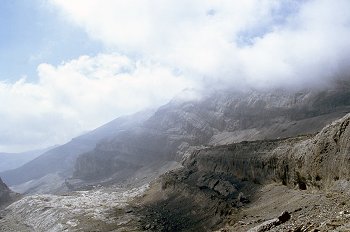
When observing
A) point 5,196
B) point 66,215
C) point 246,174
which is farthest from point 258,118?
point 246,174

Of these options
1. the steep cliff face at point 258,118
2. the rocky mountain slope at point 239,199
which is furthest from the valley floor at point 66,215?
the steep cliff face at point 258,118

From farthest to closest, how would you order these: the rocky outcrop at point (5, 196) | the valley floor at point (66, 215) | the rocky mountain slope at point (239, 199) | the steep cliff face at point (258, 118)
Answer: the steep cliff face at point (258, 118) < the rocky outcrop at point (5, 196) < the valley floor at point (66, 215) < the rocky mountain slope at point (239, 199)

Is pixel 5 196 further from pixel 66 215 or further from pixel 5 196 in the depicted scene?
pixel 66 215

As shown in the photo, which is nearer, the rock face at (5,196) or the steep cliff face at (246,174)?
the steep cliff face at (246,174)

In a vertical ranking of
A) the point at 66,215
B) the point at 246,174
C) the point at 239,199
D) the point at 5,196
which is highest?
the point at 5,196

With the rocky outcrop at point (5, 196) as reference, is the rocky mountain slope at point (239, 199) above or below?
below

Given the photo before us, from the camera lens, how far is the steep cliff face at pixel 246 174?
4220cm

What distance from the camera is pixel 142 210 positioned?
3364 inches

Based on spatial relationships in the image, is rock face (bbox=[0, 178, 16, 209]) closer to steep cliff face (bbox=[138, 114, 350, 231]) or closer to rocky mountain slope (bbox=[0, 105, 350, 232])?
rocky mountain slope (bbox=[0, 105, 350, 232])

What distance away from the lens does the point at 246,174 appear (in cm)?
7056

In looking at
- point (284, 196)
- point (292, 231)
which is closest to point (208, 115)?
point (284, 196)

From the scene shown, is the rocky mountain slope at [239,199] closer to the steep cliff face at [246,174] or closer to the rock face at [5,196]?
the steep cliff face at [246,174]

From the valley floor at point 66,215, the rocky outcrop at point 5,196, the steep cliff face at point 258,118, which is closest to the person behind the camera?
the valley floor at point 66,215

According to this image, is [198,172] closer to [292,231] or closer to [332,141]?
[332,141]
